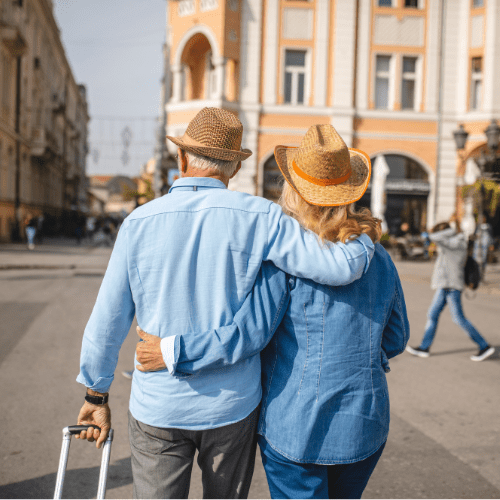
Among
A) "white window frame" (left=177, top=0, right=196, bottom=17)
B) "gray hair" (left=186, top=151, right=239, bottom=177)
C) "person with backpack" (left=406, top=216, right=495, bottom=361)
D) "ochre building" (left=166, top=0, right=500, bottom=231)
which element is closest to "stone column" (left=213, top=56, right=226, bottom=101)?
"ochre building" (left=166, top=0, right=500, bottom=231)

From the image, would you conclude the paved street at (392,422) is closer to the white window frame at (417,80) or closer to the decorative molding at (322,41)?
the decorative molding at (322,41)

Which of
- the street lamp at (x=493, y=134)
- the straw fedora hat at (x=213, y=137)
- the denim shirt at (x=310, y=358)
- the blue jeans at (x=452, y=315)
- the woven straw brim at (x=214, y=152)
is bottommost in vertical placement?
the blue jeans at (x=452, y=315)

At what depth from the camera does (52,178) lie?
143 feet

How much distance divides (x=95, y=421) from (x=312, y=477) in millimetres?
783

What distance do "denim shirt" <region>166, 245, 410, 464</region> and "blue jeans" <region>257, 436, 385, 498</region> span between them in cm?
5

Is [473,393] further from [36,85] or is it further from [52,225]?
[52,225]

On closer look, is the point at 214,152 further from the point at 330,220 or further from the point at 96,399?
the point at 96,399

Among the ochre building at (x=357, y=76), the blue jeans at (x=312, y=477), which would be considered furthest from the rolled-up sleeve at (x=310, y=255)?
the ochre building at (x=357, y=76)

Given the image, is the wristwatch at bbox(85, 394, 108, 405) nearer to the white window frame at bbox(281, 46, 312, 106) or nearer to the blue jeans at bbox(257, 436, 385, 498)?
the blue jeans at bbox(257, 436, 385, 498)

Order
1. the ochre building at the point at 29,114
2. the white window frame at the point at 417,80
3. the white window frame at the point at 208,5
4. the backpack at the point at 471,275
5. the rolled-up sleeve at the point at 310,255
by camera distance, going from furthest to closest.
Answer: the ochre building at the point at 29,114
the white window frame at the point at 417,80
the white window frame at the point at 208,5
the backpack at the point at 471,275
the rolled-up sleeve at the point at 310,255

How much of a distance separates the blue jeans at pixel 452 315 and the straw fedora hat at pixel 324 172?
4939 millimetres

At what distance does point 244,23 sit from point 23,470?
21305 mm

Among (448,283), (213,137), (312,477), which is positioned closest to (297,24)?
(448,283)

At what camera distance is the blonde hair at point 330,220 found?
5.97 ft
